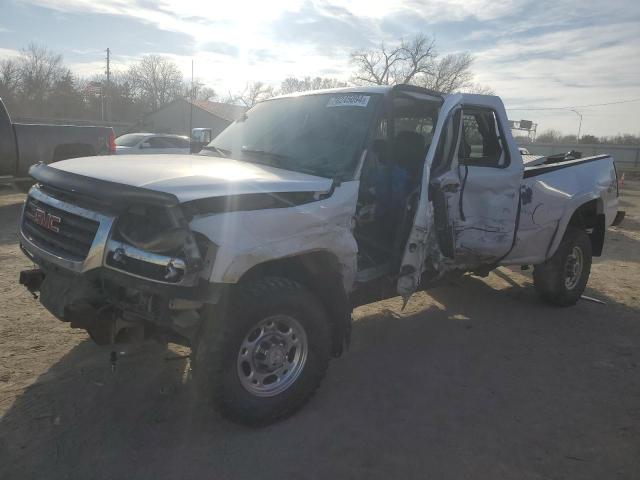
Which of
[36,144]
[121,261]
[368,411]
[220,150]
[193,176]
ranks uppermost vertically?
[220,150]

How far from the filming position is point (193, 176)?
2.99 meters

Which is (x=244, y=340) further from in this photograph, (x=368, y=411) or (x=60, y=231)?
(x=60, y=231)

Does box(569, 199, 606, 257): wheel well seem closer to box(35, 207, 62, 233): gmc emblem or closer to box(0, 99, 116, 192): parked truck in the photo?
box(35, 207, 62, 233): gmc emblem

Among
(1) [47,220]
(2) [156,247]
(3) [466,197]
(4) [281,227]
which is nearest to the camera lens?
(2) [156,247]

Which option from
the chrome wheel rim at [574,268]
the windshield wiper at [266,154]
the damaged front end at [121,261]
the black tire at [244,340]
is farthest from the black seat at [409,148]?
the chrome wheel rim at [574,268]

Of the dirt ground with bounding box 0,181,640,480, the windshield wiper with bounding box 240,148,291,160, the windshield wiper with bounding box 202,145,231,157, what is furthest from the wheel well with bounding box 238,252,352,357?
the windshield wiper with bounding box 202,145,231,157

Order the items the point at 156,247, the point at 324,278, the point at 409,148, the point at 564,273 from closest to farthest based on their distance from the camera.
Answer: the point at 156,247 < the point at 324,278 < the point at 409,148 < the point at 564,273

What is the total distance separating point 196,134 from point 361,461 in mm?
3765

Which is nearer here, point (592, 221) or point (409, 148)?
point (409, 148)

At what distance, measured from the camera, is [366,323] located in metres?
5.13

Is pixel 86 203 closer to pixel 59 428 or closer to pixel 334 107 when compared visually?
pixel 59 428

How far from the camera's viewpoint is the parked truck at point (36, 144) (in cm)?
945

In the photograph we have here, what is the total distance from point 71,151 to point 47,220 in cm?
851

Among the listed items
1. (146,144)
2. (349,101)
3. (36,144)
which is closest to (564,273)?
(349,101)
